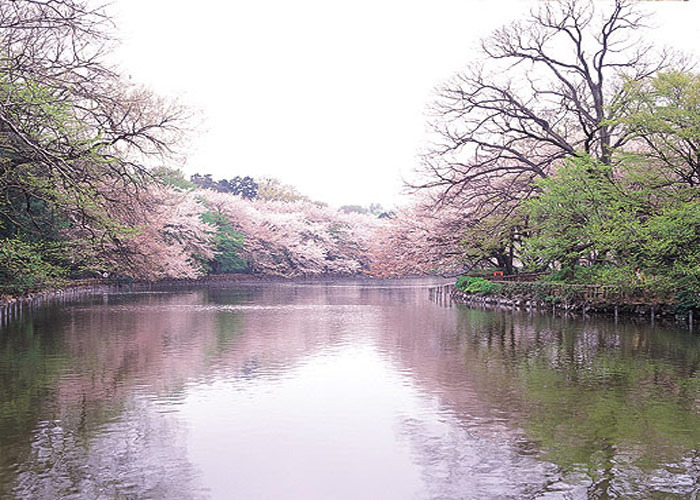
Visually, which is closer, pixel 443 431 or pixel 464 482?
pixel 464 482

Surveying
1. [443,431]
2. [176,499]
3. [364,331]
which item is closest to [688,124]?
[364,331]

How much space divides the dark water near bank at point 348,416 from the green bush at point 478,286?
14516 millimetres

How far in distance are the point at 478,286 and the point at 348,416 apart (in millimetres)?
27098

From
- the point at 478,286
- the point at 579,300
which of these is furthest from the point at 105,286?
the point at 579,300

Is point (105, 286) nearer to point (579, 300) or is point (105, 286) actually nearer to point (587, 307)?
point (579, 300)

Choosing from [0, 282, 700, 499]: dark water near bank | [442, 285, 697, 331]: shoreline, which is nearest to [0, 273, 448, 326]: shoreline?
[0, 282, 700, 499]: dark water near bank

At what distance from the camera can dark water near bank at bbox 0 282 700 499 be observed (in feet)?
21.5

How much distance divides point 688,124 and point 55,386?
57.7ft

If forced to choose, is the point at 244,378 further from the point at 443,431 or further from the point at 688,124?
the point at 688,124

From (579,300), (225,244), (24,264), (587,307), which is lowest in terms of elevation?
(587,307)

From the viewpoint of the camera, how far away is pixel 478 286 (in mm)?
35781

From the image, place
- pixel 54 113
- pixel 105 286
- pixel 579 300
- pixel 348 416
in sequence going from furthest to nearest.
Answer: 1. pixel 105 286
2. pixel 579 300
3. pixel 54 113
4. pixel 348 416

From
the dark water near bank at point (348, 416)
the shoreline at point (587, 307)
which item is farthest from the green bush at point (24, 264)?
the shoreline at point (587, 307)

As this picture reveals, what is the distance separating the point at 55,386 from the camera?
11.3m
